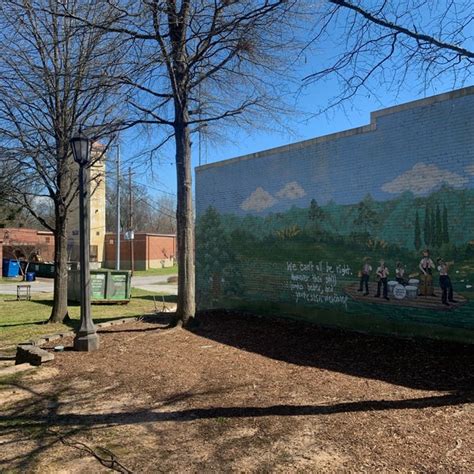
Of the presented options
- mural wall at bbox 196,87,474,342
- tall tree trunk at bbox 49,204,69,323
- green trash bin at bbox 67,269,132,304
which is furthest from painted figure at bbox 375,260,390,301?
green trash bin at bbox 67,269,132,304

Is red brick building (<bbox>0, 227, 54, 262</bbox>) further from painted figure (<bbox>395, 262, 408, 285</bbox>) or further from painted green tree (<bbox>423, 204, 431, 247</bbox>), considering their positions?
painted green tree (<bbox>423, 204, 431, 247</bbox>)

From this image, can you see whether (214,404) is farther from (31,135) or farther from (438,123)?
(31,135)

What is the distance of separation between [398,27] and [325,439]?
414 cm

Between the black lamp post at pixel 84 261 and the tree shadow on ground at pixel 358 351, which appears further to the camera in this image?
the black lamp post at pixel 84 261

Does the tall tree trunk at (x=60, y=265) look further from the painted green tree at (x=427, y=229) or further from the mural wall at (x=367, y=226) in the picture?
the painted green tree at (x=427, y=229)

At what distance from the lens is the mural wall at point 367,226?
8258 mm

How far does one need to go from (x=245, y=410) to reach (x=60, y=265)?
9721 mm

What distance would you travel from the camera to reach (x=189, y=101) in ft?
34.5

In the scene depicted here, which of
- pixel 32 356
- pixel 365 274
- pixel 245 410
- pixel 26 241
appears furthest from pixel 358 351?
pixel 26 241

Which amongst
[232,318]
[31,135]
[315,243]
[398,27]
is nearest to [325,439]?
[398,27]

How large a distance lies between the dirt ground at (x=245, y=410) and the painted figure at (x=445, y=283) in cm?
86

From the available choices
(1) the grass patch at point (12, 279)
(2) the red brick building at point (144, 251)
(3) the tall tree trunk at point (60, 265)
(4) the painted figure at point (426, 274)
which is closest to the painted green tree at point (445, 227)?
(4) the painted figure at point (426, 274)

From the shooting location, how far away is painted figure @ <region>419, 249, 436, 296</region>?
858cm

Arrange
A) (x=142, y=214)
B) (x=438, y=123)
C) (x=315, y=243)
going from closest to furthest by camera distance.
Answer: (x=438, y=123), (x=315, y=243), (x=142, y=214)
